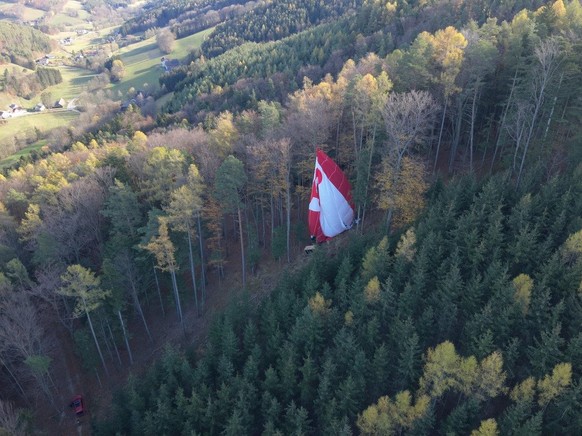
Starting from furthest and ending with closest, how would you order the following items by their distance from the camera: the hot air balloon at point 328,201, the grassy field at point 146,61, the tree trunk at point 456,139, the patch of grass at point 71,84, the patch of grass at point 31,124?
the patch of grass at point 71,84
the grassy field at point 146,61
the patch of grass at point 31,124
the tree trunk at point 456,139
the hot air balloon at point 328,201

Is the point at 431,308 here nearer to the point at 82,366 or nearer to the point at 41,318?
the point at 82,366

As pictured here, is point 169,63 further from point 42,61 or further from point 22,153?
point 42,61

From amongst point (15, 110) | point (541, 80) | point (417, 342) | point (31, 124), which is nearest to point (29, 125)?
point (31, 124)

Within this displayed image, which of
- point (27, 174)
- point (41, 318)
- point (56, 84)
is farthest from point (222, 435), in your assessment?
point (56, 84)

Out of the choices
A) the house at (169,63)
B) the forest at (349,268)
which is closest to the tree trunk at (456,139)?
the forest at (349,268)

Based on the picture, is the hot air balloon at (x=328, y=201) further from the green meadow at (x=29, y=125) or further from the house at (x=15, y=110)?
the house at (x=15, y=110)

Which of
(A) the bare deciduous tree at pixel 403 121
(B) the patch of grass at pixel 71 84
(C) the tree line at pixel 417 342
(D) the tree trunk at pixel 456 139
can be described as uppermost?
(A) the bare deciduous tree at pixel 403 121

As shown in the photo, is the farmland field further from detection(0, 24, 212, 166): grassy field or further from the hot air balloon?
the hot air balloon

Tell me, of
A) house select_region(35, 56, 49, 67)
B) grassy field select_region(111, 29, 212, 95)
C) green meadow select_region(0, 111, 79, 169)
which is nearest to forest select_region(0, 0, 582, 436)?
green meadow select_region(0, 111, 79, 169)
